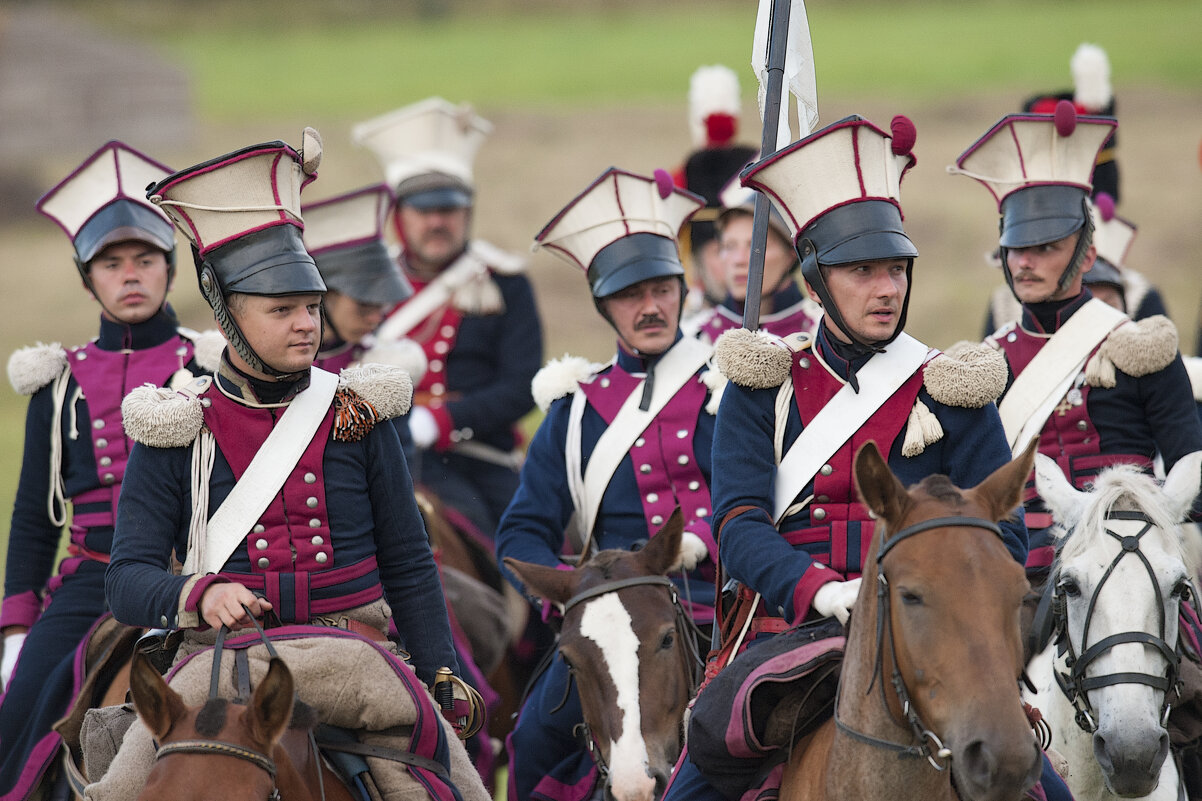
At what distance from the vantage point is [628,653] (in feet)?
16.1

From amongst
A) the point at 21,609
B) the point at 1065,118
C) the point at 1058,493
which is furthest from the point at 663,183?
the point at 21,609

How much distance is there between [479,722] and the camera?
4578mm

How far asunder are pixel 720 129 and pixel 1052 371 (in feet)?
12.9

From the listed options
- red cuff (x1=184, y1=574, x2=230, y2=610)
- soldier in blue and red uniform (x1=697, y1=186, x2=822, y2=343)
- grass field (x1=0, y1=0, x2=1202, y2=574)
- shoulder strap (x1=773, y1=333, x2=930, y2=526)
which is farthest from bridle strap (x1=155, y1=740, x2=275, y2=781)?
grass field (x1=0, y1=0, x2=1202, y2=574)

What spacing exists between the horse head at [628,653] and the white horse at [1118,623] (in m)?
1.22

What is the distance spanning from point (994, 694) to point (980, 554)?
0.28m

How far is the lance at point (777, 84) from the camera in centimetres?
495

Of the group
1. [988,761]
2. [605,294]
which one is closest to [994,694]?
[988,761]

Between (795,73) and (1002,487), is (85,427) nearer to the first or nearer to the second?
(795,73)

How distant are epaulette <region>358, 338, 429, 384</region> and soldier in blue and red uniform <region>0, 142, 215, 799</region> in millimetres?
1360

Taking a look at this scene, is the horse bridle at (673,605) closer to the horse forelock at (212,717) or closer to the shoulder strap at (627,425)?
the shoulder strap at (627,425)

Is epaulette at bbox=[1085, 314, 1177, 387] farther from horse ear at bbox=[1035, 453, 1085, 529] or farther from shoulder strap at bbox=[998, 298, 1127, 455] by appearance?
horse ear at bbox=[1035, 453, 1085, 529]

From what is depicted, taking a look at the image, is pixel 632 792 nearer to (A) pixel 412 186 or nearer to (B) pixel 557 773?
(B) pixel 557 773

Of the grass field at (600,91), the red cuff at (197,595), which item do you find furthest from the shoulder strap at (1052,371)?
the grass field at (600,91)
